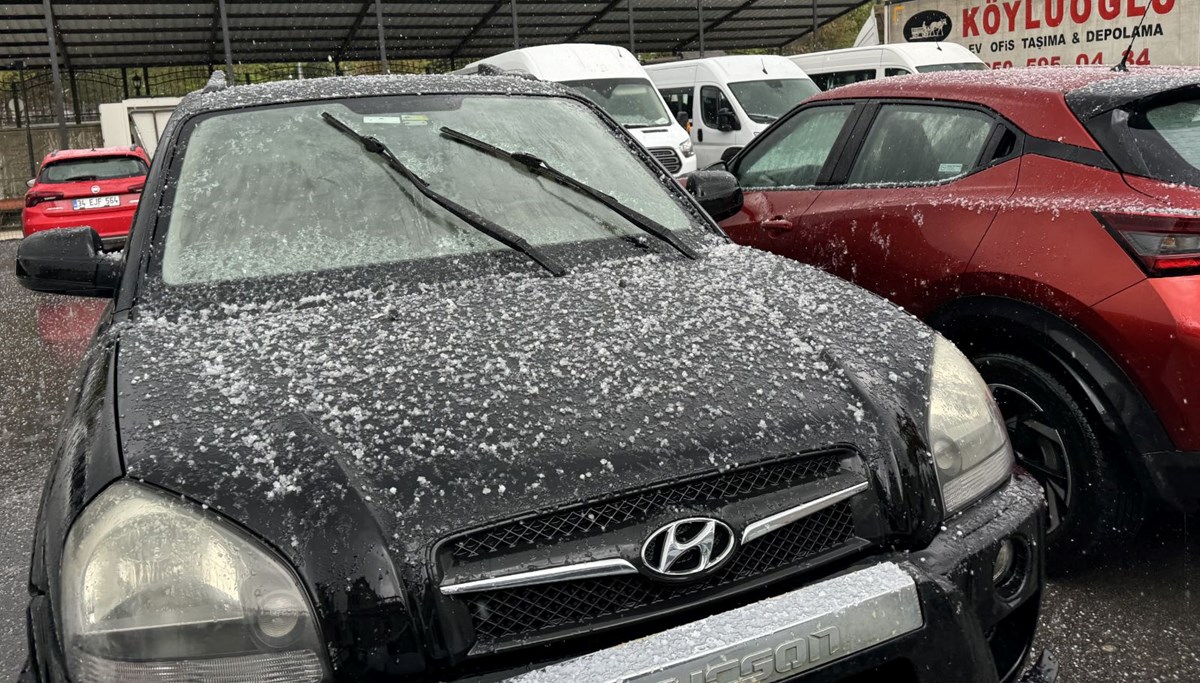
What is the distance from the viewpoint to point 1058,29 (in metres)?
20.7

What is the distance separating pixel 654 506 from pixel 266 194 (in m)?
1.55

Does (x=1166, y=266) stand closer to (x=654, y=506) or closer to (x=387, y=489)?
(x=654, y=506)

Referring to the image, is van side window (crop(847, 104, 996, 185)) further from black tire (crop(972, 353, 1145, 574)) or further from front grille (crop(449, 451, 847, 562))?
front grille (crop(449, 451, 847, 562))

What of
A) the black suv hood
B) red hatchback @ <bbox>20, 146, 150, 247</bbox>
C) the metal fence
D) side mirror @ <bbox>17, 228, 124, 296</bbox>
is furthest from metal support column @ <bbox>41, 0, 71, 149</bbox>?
the black suv hood

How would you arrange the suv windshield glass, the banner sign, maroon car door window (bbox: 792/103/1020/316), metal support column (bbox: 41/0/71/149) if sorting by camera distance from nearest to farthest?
maroon car door window (bbox: 792/103/1020/316) < the suv windshield glass < the banner sign < metal support column (bbox: 41/0/71/149)

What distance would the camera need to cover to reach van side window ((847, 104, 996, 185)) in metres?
3.80

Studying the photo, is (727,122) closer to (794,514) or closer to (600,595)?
(794,514)

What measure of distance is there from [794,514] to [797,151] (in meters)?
3.19

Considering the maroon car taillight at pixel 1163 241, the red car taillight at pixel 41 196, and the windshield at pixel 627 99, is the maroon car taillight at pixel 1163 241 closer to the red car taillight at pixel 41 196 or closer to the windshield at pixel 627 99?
the windshield at pixel 627 99

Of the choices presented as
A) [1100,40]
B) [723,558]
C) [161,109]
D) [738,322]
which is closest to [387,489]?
[723,558]

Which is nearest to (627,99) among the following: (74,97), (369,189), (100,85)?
(369,189)

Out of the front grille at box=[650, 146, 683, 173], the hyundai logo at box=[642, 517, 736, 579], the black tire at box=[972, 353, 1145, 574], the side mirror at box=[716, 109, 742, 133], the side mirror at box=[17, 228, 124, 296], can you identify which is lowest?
the black tire at box=[972, 353, 1145, 574]

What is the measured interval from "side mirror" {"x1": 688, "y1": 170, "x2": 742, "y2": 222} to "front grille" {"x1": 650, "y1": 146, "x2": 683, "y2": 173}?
1102 centimetres

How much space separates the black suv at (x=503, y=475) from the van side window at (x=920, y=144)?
1478 mm
